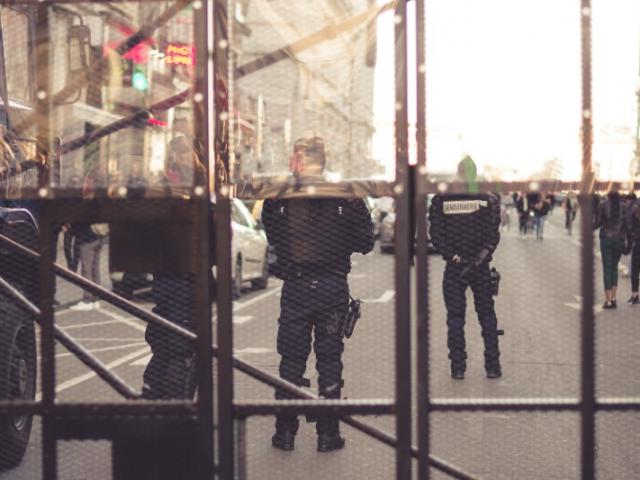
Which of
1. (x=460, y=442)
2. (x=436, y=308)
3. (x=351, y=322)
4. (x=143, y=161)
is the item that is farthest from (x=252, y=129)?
(x=436, y=308)

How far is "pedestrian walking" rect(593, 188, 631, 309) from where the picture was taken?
11.9 meters

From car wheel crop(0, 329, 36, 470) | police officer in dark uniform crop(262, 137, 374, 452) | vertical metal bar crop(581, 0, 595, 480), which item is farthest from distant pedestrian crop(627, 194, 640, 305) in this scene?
vertical metal bar crop(581, 0, 595, 480)

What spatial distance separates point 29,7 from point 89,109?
1.42ft

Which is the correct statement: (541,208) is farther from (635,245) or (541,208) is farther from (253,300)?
(253,300)

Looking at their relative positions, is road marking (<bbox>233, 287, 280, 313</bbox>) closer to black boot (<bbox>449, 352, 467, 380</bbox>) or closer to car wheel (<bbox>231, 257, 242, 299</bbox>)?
car wheel (<bbox>231, 257, 242, 299</bbox>)

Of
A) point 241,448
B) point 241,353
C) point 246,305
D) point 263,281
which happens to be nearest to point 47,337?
point 241,448

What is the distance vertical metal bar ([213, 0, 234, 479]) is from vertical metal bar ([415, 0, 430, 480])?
0.67m

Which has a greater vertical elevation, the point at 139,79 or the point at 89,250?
the point at 139,79

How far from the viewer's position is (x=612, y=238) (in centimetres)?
1233

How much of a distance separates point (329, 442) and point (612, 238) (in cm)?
747

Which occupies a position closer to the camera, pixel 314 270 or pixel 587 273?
pixel 587 273

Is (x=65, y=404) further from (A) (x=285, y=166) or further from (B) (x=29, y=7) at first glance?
(B) (x=29, y=7)

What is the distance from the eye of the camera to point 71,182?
12.0ft

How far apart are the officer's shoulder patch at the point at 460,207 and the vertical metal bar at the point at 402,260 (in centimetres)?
72
